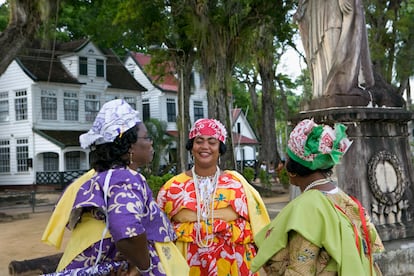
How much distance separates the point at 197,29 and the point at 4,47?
5.90 metres

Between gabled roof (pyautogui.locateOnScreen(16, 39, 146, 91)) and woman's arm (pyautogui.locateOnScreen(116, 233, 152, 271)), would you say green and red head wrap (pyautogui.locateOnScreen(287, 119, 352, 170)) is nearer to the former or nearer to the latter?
woman's arm (pyautogui.locateOnScreen(116, 233, 152, 271))

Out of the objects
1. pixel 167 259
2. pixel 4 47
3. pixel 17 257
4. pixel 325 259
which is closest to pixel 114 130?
pixel 167 259

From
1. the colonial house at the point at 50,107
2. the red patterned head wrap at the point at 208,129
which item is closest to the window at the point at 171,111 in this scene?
the colonial house at the point at 50,107

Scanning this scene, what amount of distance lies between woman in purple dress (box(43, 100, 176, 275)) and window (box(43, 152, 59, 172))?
86.5 feet

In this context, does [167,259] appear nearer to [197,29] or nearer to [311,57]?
[311,57]

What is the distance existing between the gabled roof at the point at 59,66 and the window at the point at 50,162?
408 centimetres

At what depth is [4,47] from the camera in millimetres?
13719

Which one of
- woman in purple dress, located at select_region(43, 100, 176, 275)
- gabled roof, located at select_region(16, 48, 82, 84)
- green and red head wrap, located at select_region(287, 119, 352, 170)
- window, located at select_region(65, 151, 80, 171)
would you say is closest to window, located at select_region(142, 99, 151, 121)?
gabled roof, located at select_region(16, 48, 82, 84)

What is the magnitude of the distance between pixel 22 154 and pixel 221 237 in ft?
87.0

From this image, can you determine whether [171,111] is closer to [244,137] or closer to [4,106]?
[244,137]

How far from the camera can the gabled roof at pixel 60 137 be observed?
26.9 metres

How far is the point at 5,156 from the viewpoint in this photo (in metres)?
28.7

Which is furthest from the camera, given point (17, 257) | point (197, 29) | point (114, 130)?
point (197, 29)

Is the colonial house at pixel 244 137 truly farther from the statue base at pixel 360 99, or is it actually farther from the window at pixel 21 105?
the statue base at pixel 360 99
